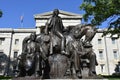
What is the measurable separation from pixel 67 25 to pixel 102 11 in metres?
33.8

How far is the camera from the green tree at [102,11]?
21188 millimetres

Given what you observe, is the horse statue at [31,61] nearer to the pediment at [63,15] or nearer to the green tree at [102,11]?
the green tree at [102,11]

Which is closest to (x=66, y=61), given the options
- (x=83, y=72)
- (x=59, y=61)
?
(x=59, y=61)

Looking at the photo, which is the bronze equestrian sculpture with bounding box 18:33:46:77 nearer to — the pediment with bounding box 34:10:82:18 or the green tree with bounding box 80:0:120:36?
the green tree with bounding box 80:0:120:36

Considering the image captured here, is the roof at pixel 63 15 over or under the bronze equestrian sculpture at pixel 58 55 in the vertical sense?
over

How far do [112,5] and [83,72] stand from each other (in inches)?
567

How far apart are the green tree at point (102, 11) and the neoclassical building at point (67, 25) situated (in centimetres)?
3124

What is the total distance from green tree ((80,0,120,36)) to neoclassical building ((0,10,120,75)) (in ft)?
102

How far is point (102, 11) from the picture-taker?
22047mm

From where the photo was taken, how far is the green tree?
21188 mm

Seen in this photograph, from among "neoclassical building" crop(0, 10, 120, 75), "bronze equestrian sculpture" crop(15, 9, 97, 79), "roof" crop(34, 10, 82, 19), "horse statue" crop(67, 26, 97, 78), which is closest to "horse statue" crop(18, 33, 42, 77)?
"bronze equestrian sculpture" crop(15, 9, 97, 79)

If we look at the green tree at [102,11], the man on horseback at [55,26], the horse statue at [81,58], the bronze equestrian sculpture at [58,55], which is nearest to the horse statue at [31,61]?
the bronze equestrian sculpture at [58,55]

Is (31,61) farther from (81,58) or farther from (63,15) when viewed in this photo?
(63,15)

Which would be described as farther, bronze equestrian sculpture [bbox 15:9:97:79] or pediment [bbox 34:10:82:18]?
pediment [bbox 34:10:82:18]
